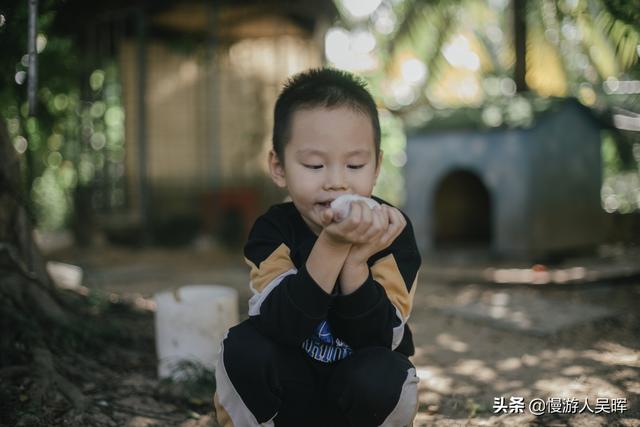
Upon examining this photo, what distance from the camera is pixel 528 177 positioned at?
636 centimetres

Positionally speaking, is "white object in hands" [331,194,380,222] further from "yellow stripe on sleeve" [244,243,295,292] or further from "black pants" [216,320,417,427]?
"black pants" [216,320,417,427]

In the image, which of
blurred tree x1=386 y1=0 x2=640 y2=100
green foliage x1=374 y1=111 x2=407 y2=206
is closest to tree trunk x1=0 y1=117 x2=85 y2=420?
A: blurred tree x1=386 y1=0 x2=640 y2=100

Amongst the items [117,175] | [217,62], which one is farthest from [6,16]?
[117,175]

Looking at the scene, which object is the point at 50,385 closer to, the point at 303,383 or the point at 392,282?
the point at 303,383

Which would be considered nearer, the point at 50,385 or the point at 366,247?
the point at 366,247

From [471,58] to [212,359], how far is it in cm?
1733

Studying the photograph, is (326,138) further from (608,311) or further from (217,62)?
(217,62)

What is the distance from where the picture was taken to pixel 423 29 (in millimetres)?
10758

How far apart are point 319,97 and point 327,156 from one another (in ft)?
0.64

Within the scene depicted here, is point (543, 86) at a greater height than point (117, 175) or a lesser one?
greater

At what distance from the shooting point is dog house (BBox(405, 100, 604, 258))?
6422mm

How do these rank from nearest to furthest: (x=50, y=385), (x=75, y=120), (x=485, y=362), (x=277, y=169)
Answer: (x=277, y=169) < (x=50, y=385) < (x=485, y=362) < (x=75, y=120)

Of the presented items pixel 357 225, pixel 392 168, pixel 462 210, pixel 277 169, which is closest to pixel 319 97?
pixel 277 169

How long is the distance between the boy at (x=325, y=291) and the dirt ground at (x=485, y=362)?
27.5 inches
